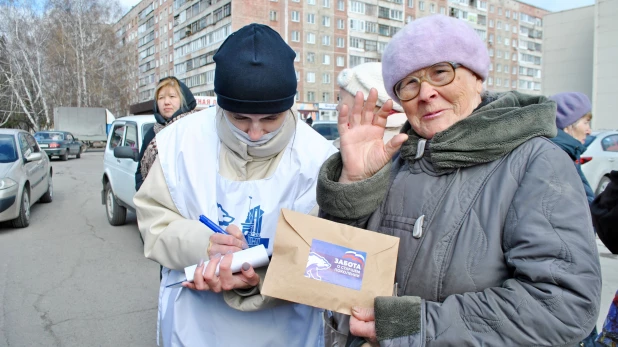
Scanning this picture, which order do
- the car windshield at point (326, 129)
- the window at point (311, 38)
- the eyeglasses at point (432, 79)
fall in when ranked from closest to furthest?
1. the eyeglasses at point (432, 79)
2. the car windshield at point (326, 129)
3. the window at point (311, 38)

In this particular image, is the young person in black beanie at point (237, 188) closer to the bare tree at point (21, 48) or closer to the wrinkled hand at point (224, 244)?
the wrinkled hand at point (224, 244)

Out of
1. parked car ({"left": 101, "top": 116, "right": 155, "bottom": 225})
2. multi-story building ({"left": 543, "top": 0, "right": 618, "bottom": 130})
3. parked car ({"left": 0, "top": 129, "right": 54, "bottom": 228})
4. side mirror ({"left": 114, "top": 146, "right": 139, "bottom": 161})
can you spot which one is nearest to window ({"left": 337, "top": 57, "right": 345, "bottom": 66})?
multi-story building ({"left": 543, "top": 0, "right": 618, "bottom": 130})

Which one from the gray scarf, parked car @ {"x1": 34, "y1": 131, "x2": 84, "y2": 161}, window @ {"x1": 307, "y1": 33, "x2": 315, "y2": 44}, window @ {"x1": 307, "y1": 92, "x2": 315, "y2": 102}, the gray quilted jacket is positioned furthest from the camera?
window @ {"x1": 307, "y1": 92, "x2": 315, "y2": 102}

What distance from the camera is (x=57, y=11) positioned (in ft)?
123

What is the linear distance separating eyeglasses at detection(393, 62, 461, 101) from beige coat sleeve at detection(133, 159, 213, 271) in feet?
2.87

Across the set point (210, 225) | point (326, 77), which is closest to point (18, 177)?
point (210, 225)

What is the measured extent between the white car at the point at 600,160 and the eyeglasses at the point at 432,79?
9.07 metres

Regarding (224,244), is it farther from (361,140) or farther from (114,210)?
(114,210)

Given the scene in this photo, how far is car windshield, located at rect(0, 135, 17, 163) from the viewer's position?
7934mm

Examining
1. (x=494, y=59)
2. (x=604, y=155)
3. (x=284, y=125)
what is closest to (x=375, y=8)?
(x=494, y=59)

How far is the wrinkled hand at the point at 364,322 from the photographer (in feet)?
4.21

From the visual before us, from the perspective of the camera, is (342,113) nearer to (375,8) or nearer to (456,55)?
(456,55)

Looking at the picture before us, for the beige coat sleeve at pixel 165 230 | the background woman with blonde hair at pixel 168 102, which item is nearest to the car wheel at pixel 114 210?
the background woman with blonde hair at pixel 168 102

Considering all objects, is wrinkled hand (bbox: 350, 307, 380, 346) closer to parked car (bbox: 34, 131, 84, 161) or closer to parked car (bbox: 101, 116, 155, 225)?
parked car (bbox: 101, 116, 155, 225)
